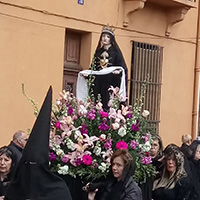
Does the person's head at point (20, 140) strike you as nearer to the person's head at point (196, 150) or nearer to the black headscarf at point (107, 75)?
the black headscarf at point (107, 75)

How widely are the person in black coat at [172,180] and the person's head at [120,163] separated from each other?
1.45 meters

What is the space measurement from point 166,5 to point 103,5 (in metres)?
1.96

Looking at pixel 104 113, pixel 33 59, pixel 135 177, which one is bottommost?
pixel 135 177

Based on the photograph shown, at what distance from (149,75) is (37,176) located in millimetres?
9834

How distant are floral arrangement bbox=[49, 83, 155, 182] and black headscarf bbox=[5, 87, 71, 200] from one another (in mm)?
2370

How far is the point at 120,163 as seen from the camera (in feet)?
17.1

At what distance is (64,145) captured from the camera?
5863 millimetres

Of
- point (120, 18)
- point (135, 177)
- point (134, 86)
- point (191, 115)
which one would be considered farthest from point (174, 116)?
point (135, 177)

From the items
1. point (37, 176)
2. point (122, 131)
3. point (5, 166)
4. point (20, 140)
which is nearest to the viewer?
point (37, 176)

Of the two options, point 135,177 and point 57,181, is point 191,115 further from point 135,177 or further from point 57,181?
point 57,181

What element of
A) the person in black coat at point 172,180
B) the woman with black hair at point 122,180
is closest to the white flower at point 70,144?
the woman with black hair at point 122,180

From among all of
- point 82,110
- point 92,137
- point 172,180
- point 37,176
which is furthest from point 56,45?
point 37,176

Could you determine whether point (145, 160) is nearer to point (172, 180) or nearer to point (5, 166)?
point (172, 180)

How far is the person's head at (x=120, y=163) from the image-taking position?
205 inches
